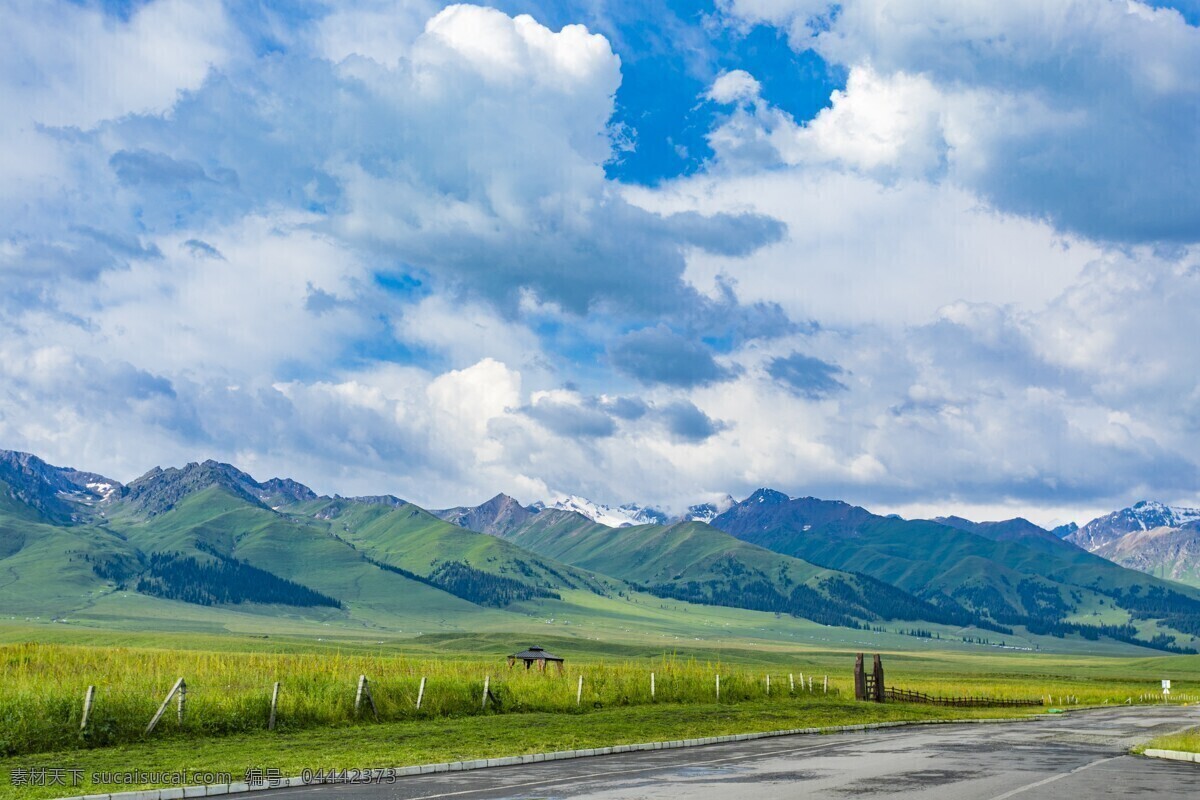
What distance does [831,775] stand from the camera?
29.0 metres

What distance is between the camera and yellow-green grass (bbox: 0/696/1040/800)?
29.3 meters

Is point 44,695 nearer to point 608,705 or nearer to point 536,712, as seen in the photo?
point 536,712

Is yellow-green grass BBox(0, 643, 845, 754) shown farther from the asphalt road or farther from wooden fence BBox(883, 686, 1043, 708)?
wooden fence BBox(883, 686, 1043, 708)

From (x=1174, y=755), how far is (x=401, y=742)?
81.7 ft

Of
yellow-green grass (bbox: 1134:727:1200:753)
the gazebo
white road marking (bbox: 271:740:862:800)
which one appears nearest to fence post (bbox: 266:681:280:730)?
white road marking (bbox: 271:740:862:800)

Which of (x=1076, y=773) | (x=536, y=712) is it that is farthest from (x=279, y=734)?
(x=1076, y=773)

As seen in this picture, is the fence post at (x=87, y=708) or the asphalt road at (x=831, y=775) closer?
the asphalt road at (x=831, y=775)

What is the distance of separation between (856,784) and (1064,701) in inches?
3849

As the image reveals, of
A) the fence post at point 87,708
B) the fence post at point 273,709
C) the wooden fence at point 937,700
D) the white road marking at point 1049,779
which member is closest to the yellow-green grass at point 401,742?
the fence post at point 273,709

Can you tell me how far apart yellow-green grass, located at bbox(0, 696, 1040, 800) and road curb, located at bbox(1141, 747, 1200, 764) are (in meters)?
15.5

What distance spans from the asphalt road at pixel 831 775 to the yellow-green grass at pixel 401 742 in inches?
115

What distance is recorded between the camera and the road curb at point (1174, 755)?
34.2 meters

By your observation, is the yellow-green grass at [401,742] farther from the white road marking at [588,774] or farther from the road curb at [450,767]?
the white road marking at [588,774]

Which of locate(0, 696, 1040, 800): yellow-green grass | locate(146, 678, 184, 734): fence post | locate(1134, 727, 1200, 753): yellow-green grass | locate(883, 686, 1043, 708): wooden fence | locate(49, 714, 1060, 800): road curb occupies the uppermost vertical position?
locate(146, 678, 184, 734): fence post
